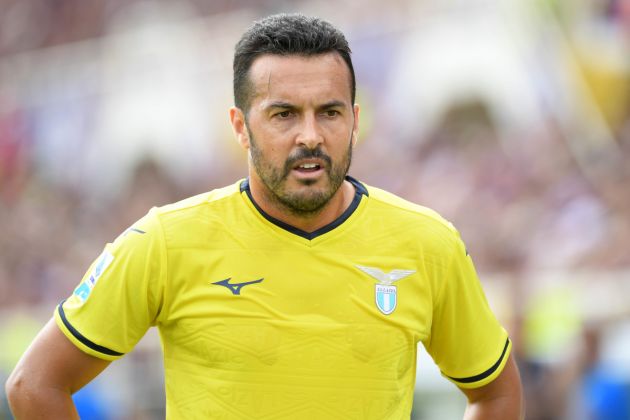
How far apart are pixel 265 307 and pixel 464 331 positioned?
60cm

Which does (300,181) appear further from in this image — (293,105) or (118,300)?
(118,300)

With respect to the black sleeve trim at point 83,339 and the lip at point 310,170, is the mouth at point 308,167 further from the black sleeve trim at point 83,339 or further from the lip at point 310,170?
the black sleeve trim at point 83,339

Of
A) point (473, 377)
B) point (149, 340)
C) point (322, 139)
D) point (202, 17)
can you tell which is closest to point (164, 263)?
point (322, 139)

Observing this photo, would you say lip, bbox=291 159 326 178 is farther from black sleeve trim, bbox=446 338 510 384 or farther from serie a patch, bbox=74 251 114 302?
black sleeve trim, bbox=446 338 510 384

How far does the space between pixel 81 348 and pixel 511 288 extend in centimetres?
600

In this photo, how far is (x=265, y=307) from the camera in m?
3.10

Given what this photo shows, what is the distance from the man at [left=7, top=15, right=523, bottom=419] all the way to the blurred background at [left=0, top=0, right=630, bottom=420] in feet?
14.3

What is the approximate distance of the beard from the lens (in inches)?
119

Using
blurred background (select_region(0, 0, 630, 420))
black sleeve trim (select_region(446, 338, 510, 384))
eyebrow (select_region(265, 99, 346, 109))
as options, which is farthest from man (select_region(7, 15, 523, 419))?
blurred background (select_region(0, 0, 630, 420))

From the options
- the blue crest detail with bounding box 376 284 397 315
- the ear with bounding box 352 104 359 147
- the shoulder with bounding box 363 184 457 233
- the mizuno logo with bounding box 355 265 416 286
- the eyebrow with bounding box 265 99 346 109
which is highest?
the eyebrow with bounding box 265 99 346 109

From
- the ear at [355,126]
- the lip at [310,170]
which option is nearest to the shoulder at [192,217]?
the lip at [310,170]

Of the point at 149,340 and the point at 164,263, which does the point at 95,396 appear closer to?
the point at 149,340

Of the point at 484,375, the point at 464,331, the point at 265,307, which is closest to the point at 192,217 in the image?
the point at 265,307

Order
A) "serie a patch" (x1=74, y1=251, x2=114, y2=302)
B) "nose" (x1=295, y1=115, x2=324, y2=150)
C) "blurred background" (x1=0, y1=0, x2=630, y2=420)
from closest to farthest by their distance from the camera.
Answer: "nose" (x1=295, y1=115, x2=324, y2=150)
"serie a patch" (x1=74, y1=251, x2=114, y2=302)
"blurred background" (x1=0, y1=0, x2=630, y2=420)
